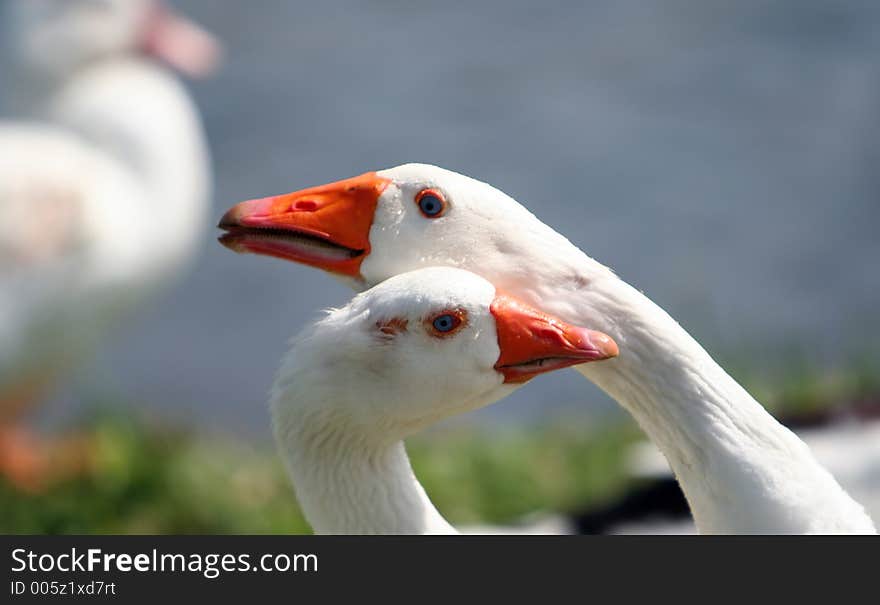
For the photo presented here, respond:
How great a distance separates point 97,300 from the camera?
6992 mm

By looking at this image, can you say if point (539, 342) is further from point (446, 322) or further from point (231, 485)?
point (231, 485)

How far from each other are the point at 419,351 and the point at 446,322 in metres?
0.09

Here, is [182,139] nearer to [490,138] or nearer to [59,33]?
[59,33]

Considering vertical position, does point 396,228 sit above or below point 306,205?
below

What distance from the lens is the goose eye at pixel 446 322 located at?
10.8 feet

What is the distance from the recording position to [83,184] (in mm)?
6977

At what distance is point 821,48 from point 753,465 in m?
9.88

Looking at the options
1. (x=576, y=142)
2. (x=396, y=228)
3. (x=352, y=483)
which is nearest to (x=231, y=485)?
(x=352, y=483)

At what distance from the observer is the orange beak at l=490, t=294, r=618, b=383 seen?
327 centimetres

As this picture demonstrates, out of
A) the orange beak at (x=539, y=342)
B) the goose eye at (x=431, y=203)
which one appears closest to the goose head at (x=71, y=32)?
the goose eye at (x=431, y=203)

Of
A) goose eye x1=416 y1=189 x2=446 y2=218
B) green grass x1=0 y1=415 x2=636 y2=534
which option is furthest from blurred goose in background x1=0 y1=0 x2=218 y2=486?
goose eye x1=416 y1=189 x2=446 y2=218

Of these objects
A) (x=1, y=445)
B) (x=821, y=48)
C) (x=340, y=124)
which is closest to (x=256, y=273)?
(x=340, y=124)

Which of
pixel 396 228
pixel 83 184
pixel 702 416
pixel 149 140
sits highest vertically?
pixel 149 140
